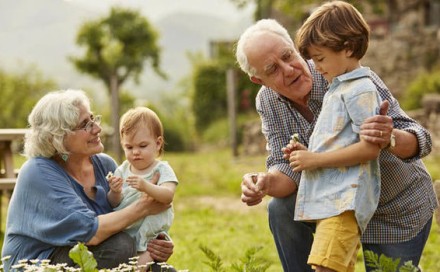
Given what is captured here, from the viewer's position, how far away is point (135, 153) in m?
4.41

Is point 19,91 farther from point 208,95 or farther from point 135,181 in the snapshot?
point 135,181

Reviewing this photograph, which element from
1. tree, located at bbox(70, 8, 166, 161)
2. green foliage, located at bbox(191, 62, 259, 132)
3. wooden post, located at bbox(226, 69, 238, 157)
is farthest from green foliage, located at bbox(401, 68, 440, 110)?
tree, located at bbox(70, 8, 166, 161)

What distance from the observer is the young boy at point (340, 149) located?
3.56 meters

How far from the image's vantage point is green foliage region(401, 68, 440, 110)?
18.2 metres

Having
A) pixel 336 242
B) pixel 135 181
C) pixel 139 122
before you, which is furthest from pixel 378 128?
pixel 139 122

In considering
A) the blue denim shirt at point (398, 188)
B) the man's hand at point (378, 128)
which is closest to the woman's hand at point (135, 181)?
the blue denim shirt at point (398, 188)

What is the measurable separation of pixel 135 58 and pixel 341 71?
2907 cm

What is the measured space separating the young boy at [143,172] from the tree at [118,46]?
26.1 meters

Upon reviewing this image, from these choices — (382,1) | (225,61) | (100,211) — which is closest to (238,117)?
(225,61)

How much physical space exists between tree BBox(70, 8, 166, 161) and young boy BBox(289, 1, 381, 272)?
27.1 meters

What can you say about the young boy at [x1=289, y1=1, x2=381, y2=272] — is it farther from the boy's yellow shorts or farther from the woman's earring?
the woman's earring

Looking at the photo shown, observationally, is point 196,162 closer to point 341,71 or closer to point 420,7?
point 420,7

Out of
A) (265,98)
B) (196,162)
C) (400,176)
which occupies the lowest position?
(196,162)

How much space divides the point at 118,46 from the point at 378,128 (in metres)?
28.7
